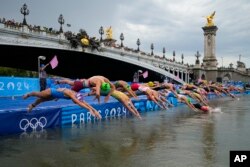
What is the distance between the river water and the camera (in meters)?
12.0

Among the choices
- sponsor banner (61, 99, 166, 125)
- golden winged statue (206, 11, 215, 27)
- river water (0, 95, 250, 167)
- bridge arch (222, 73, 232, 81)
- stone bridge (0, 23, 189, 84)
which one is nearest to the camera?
river water (0, 95, 250, 167)

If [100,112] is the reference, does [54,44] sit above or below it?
above

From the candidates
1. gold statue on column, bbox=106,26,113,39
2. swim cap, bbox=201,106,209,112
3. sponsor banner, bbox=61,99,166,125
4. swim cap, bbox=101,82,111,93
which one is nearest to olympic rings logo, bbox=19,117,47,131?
sponsor banner, bbox=61,99,166,125

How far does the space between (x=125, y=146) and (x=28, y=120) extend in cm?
641

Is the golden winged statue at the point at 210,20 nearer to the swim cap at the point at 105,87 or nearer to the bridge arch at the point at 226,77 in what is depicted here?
the bridge arch at the point at 226,77

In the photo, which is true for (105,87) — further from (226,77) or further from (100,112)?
(226,77)

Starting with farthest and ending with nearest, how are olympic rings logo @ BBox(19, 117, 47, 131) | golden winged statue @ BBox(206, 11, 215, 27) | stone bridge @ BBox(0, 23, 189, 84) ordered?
golden winged statue @ BBox(206, 11, 215, 27), stone bridge @ BBox(0, 23, 189, 84), olympic rings logo @ BBox(19, 117, 47, 131)

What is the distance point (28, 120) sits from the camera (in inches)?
730

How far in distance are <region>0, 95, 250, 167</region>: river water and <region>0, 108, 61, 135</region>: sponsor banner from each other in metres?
0.64

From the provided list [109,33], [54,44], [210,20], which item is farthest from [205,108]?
[210,20]

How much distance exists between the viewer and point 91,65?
7819 centimetres

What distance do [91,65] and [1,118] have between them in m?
61.4

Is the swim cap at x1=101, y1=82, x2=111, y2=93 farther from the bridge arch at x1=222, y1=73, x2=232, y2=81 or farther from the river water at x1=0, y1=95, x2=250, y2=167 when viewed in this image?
the bridge arch at x1=222, y1=73, x2=232, y2=81

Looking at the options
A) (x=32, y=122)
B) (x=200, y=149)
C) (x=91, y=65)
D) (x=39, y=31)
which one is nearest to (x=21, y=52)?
(x=39, y=31)
